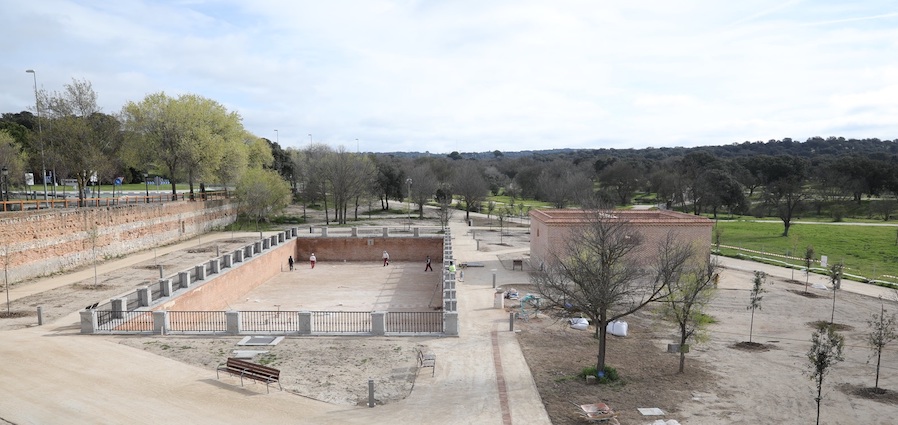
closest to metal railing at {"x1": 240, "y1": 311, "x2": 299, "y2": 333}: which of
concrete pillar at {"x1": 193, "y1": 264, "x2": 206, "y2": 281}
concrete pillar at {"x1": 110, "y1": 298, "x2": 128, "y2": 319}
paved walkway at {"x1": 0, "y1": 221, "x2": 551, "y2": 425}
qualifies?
concrete pillar at {"x1": 193, "y1": 264, "x2": 206, "y2": 281}

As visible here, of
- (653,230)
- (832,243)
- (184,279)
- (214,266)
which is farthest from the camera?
(832,243)

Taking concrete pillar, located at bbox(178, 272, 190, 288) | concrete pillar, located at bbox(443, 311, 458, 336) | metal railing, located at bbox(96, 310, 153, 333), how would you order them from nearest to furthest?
1. metal railing, located at bbox(96, 310, 153, 333)
2. concrete pillar, located at bbox(443, 311, 458, 336)
3. concrete pillar, located at bbox(178, 272, 190, 288)

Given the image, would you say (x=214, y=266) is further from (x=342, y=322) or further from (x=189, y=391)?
(x=189, y=391)

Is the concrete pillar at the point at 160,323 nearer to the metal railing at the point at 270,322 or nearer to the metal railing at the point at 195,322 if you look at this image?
the metal railing at the point at 195,322

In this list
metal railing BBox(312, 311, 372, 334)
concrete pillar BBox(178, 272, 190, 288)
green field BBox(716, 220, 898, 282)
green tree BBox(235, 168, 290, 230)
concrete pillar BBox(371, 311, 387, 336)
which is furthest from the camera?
green tree BBox(235, 168, 290, 230)

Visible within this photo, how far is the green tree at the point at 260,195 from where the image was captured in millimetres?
60188

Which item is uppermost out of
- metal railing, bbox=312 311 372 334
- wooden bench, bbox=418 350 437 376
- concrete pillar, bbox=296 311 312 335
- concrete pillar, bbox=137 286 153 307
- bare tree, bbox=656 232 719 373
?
bare tree, bbox=656 232 719 373

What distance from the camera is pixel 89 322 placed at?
65.6ft

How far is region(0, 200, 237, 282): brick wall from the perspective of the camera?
104 ft

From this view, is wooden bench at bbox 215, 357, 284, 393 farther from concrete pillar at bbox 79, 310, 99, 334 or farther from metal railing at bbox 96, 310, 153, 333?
concrete pillar at bbox 79, 310, 99, 334

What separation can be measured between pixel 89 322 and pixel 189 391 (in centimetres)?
768

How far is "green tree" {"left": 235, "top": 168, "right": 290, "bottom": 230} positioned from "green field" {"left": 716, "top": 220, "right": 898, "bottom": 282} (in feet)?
150

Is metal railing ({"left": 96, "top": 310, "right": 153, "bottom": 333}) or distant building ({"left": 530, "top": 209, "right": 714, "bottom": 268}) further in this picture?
distant building ({"left": 530, "top": 209, "right": 714, "bottom": 268})

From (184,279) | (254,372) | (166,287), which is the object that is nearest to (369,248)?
(184,279)
